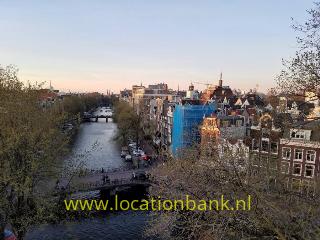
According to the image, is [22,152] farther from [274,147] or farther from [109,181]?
[274,147]

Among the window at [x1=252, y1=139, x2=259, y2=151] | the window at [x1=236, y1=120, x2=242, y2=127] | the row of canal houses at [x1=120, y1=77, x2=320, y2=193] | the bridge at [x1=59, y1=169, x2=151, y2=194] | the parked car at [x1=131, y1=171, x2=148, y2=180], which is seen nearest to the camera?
the row of canal houses at [x1=120, y1=77, x2=320, y2=193]

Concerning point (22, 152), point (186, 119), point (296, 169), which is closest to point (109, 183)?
point (296, 169)

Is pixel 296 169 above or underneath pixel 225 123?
underneath

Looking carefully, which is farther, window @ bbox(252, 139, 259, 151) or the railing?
window @ bbox(252, 139, 259, 151)

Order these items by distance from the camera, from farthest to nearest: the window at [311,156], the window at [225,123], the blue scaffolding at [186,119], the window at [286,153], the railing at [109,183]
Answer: the blue scaffolding at [186,119], the window at [225,123], the railing at [109,183], the window at [286,153], the window at [311,156]

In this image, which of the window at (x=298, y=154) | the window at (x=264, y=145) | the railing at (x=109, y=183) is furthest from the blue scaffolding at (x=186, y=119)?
the window at (x=298, y=154)

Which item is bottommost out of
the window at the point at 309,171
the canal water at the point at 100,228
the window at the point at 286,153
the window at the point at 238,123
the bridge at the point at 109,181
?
the canal water at the point at 100,228

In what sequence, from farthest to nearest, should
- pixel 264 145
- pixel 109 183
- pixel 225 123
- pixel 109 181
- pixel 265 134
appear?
pixel 225 123
pixel 109 181
pixel 109 183
pixel 264 145
pixel 265 134

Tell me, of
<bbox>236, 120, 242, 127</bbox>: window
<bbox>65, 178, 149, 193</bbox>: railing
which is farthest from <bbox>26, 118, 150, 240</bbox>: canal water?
<bbox>236, 120, 242, 127</bbox>: window

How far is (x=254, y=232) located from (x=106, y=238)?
20.8m

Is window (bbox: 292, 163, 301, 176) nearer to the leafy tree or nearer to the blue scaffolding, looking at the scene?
the blue scaffolding

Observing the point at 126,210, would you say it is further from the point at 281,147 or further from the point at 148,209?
the point at 281,147

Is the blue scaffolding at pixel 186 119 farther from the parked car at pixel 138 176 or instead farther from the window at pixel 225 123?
the parked car at pixel 138 176

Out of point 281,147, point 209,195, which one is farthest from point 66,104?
point 209,195
